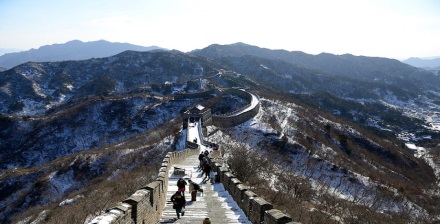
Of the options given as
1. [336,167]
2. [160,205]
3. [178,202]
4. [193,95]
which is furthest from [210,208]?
[193,95]

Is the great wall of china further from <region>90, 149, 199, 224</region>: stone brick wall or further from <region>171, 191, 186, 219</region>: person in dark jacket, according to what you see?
<region>171, 191, 186, 219</region>: person in dark jacket

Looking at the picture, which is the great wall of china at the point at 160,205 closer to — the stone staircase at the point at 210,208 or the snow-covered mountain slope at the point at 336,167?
the stone staircase at the point at 210,208

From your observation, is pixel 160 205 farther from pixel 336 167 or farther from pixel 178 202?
pixel 336 167

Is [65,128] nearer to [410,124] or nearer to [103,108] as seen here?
[103,108]

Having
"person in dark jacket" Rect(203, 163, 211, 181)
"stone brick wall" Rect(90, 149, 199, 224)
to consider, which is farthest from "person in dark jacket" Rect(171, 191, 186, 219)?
"person in dark jacket" Rect(203, 163, 211, 181)

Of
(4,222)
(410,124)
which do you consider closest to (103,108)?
(4,222)

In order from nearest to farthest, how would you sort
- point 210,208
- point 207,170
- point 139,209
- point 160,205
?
point 139,209 → point 160,205 → point 210,208 → point 207,170

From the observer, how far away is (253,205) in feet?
33.4

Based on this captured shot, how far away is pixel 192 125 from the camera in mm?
49531

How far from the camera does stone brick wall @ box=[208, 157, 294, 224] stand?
823 centimetres

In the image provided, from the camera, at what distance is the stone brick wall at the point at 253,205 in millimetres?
8234

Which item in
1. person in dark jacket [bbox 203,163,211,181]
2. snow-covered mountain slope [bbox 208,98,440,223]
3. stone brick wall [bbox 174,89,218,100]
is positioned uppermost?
person in dark jacket [bbox 203,163,211,181]

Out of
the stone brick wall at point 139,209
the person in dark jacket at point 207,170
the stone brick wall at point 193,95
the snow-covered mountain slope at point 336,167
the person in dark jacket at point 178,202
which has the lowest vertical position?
the snow-covered mountain slope at point 336,167

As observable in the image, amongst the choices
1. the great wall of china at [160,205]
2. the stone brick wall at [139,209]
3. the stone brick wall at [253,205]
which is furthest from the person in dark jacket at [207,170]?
the stone brick wall at [139,209]
